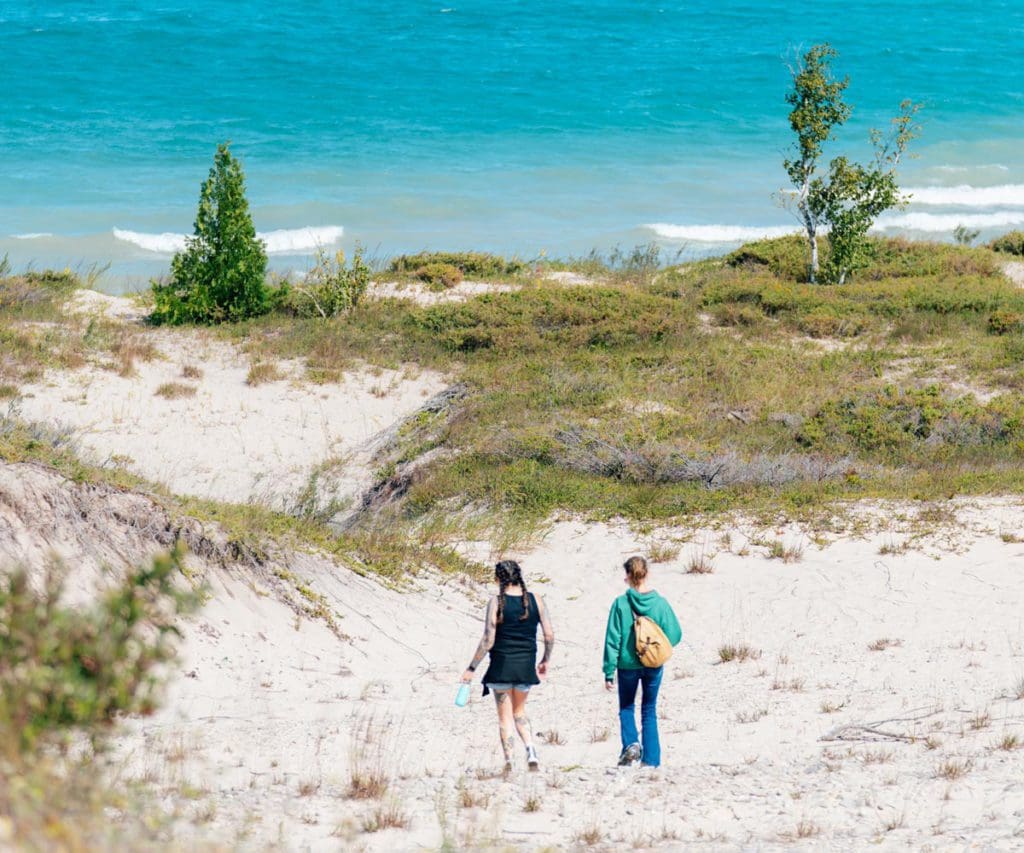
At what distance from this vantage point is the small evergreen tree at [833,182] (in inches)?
984

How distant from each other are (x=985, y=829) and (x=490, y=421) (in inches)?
487

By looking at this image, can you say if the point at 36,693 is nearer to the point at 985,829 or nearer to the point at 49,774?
the point at 49,774

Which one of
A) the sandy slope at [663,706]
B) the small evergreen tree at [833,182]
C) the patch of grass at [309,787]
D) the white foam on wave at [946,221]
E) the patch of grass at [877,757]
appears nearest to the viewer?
the sandy slope at [663,706]

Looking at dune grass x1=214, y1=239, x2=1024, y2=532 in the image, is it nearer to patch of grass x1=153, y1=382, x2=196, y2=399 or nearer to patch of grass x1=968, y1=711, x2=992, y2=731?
patch of grass x1=153, y1=382, x2=196, y2=399

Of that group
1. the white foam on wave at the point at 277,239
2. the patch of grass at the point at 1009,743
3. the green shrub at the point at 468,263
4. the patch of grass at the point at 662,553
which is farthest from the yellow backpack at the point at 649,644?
the white foam on wave at the point at 277,239

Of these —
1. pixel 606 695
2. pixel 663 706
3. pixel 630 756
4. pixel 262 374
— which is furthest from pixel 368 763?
pixel 262 374

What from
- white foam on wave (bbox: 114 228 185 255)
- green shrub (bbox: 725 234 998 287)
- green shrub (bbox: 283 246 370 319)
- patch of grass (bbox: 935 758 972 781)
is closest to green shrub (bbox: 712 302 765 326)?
green shrub (bbox: 725 234 998 287)

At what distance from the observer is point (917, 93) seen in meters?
59.8

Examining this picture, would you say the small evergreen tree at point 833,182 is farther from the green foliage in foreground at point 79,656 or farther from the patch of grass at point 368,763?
the green foliage in foreground at point 79,656

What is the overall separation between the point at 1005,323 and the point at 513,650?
16.2m

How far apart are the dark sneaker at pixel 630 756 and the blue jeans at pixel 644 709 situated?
0.04m

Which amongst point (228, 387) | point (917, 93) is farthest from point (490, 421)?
point (917, 93)

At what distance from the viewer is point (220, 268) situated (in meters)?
23.1

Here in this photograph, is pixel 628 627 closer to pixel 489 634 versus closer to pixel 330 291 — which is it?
pixel 489 634
